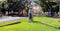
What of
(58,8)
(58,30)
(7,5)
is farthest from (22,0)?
(58,30)

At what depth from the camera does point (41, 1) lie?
39406 millimetres

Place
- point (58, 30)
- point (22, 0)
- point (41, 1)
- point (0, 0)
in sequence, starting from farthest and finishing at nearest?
point (22, 0)
point (0, 0)
point (41, 1)
point (58, 30)

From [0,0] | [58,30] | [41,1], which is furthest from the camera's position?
[0,0]

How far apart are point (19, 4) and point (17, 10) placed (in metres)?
3.60

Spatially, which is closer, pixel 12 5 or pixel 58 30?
pixel 58 30

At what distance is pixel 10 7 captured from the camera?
1690 inches

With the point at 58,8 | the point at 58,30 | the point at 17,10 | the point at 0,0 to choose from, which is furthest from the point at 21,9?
the point at 58,30

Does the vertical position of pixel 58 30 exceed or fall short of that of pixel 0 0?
it falls short

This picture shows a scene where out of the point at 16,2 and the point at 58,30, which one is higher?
the point at 16,2

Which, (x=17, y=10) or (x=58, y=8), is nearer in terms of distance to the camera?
(x=58, y=8)

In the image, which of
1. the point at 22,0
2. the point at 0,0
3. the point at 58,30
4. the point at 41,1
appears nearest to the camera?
the point at 58,30

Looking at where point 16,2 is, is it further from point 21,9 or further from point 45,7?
point 45,7

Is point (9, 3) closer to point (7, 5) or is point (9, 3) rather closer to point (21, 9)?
point (7, 5)

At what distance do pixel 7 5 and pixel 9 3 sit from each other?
2.70ft
